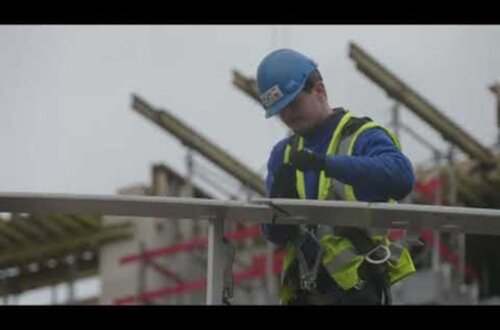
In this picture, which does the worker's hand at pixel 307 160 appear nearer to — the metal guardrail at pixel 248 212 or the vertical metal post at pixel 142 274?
the metal guardrail at pixel 248 212

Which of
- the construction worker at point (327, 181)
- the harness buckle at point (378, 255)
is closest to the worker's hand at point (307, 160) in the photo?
the construction worker at point (327, 181)

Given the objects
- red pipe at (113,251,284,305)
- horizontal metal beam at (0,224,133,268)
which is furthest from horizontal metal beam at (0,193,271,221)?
horizontal metal beam at (0,224,133,268)

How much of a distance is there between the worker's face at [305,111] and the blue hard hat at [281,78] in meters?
0.04

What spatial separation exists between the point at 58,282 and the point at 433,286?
11.1 m

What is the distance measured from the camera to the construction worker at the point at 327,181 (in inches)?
310

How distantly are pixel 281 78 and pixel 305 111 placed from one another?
0.18m

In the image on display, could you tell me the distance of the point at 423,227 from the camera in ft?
22.9

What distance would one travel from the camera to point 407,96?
38.2m

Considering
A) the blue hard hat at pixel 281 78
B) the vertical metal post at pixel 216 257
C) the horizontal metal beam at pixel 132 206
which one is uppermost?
the blue hard hat at pixel 281 78

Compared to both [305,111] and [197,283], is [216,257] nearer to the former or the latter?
[305,111]

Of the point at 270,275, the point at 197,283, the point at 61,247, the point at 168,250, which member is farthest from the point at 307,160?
the point at 168,250

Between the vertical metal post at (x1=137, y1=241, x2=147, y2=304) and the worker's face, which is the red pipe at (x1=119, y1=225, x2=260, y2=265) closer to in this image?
the vertical metal post at (x1=137, y1=241, x2=147, y2=304)

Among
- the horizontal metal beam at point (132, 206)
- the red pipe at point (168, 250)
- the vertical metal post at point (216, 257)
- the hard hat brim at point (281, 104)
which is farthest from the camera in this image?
the red pipe at point (168, 250)
